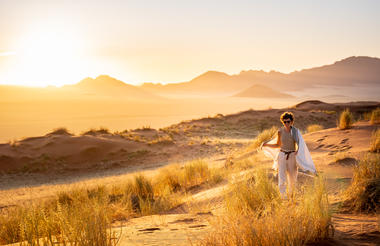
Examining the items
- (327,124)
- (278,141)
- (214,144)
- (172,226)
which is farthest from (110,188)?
(327,124)

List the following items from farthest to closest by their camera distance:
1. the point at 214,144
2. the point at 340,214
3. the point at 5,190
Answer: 1. the point at 214,144
2. the point at 5,190
3. the point at 340,214

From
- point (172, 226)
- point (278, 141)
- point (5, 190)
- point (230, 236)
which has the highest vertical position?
point (278, 141)

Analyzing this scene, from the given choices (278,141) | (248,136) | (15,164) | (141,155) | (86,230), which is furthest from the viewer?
(248,136)

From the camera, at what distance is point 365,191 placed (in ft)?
16.6

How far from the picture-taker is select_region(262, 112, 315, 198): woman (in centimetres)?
553

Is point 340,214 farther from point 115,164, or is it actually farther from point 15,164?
point 15,164

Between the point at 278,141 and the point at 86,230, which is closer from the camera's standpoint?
the point at 86,230

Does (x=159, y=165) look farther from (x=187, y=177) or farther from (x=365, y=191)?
→ (x=365, y=191)

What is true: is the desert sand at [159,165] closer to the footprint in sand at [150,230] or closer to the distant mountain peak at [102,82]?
the footprint in sand at [150,230]

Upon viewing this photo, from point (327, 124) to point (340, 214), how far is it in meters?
29.4

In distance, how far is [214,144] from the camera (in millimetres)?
21328

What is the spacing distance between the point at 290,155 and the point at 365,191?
4.38 feet

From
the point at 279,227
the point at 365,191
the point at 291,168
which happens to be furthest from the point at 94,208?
the point at 365,191

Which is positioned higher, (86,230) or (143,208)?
(86,230)
